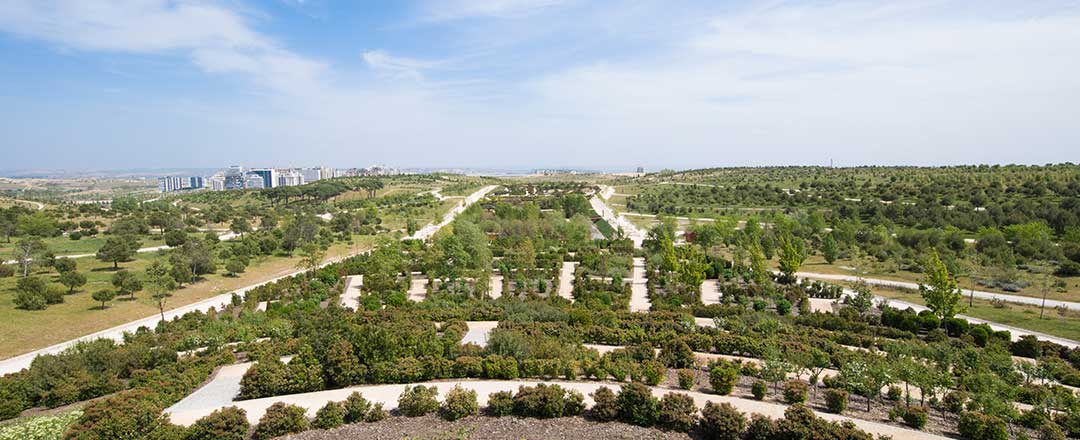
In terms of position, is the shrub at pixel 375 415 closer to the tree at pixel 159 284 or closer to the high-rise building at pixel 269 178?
the tree at pixel 159 284

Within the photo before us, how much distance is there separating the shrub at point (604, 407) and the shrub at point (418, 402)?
13.4 ft

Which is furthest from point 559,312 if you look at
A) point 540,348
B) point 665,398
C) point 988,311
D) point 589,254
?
point 988,311

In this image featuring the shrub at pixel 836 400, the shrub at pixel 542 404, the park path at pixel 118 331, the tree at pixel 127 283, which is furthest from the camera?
the tree at pixel 127 283

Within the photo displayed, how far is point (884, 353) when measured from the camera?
19.2m

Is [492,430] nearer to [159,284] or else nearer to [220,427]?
[220,427]

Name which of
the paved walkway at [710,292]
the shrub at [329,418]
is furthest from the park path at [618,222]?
the shrub at [329,418]

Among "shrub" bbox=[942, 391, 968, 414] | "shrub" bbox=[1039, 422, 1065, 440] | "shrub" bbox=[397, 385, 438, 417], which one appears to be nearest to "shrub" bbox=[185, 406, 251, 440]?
"shrub" bbox=[397, 385, 438, 417]

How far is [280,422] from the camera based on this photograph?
475 inches

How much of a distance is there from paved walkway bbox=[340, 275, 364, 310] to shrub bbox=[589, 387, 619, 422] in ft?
54.5

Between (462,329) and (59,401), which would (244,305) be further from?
(462,329)

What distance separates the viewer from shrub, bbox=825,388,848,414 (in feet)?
42.6

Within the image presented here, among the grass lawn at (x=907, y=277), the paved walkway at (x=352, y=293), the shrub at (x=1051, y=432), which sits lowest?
the paved walkway at (x=352, y=293)

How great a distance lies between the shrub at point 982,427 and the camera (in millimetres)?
11430

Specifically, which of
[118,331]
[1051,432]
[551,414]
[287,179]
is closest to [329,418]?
[551,414]
